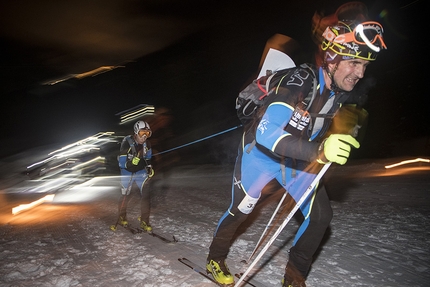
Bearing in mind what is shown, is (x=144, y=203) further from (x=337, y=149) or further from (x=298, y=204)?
(x=337, y=149)

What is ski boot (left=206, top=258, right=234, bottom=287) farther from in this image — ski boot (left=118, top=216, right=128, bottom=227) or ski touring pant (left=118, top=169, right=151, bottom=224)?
ski boot (left=118, top=216, right=128, bottom=227)

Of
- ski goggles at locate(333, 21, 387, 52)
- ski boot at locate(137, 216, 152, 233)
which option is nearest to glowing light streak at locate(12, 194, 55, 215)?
ski boot at locate(137, 216, 152, 233)

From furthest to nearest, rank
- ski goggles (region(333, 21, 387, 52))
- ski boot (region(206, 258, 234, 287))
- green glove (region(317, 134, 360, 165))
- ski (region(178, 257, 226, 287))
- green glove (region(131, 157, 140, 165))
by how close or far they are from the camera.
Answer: green glove (region(131, 157, 140, 165)) < ski (region(178, 257, 226, 287)) < ski boot (region(206, 258, 234, 287)) < ski goggles (region(333, 21, 387, 52)) < green glove (region(317, 134, 360, 165))

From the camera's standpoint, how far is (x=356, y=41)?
2.67m

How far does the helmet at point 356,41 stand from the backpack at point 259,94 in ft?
0.95

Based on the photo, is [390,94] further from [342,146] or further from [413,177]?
[342,146]

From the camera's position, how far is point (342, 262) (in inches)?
153

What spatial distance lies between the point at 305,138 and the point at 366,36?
3.43 feet

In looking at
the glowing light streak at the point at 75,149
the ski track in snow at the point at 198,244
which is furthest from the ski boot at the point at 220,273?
the glowing light streak at the point at 75,149

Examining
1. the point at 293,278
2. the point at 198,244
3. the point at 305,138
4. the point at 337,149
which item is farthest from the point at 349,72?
the point at 198,244

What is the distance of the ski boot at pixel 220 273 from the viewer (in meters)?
3.38

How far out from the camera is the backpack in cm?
282

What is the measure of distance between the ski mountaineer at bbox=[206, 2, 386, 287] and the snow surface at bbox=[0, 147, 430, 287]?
0.77m

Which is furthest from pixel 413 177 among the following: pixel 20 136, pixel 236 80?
pixel 236 80
